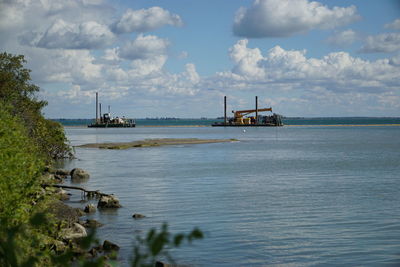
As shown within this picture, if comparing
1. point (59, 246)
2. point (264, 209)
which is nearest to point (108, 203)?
point (264, 209)

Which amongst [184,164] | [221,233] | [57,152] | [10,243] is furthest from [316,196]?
[57,152]

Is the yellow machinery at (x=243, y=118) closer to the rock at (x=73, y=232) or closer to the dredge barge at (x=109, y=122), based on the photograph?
the dredge barge at (x=109, y=122)

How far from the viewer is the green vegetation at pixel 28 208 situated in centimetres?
471

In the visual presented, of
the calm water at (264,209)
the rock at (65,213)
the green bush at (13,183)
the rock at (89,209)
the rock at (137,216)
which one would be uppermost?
the green bush at (13,183)

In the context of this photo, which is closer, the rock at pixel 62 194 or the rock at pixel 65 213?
the rock at pixel 65 213

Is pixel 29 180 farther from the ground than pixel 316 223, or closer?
farther from the ground

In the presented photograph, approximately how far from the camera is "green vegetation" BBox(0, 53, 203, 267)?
4.71 m

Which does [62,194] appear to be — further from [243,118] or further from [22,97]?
[243,118]

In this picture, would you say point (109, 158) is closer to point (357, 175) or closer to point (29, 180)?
point (357, 175)

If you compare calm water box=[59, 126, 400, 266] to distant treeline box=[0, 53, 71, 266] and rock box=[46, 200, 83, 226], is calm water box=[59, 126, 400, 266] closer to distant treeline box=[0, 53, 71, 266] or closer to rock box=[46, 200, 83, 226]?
rock box=[46, 200, 83, 226]

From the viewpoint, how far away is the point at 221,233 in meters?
18.8

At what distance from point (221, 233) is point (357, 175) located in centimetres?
2120

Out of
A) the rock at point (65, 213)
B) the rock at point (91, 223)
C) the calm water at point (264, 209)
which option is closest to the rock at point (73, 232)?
the calm water at point (264, 209)

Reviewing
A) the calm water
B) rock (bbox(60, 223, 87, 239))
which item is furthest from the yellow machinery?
rock (bbox(60, 223, 87, 239))
